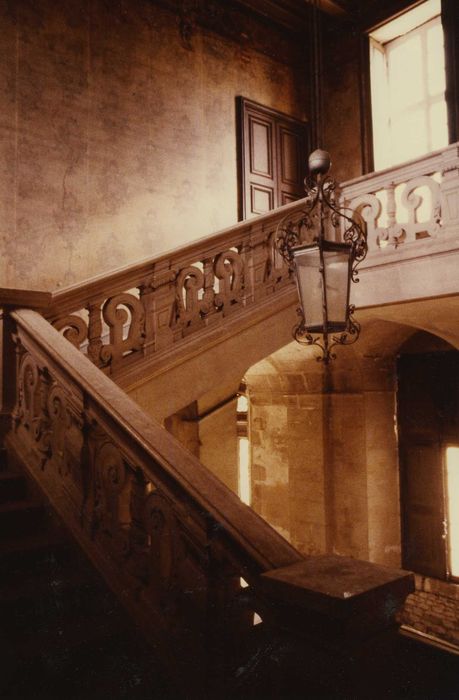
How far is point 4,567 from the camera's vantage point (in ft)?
9.50

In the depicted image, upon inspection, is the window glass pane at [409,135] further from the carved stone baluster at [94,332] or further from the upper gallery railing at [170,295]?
the carved stone baluster at [94,332]

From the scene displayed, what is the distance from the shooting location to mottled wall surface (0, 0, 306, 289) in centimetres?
623

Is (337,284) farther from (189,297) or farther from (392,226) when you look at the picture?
(392,226)

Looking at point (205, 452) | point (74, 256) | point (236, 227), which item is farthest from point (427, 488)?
point (74, 256)

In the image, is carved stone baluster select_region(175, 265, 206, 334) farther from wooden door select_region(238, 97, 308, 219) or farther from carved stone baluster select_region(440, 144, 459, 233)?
wooden door select_region(238, 97, 308, 219)

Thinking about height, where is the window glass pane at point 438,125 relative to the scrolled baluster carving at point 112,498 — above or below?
above

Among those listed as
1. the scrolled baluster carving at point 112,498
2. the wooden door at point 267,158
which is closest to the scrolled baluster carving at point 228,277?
the scrolled baluster carving at point 112,498

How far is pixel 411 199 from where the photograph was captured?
5.34 m

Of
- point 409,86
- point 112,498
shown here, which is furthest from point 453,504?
point 112,498

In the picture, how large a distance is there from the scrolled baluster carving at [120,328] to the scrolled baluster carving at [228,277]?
32.3 inches

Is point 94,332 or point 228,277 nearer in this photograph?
point 94,332

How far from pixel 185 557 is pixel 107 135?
5792 mm

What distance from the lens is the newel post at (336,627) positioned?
1650mm

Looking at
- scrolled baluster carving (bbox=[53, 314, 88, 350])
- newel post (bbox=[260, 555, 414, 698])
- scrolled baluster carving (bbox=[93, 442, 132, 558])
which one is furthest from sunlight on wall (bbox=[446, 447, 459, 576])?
newel post (bbox=[260, 555, 414, 698])
